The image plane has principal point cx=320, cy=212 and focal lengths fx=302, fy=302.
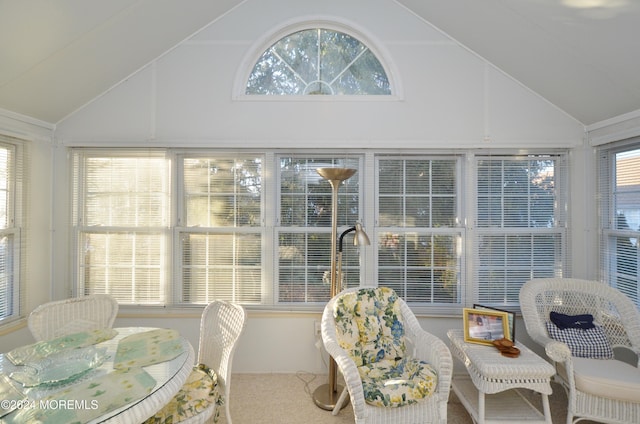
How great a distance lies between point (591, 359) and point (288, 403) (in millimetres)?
2219

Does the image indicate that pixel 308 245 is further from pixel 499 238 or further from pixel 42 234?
pixel 42 234

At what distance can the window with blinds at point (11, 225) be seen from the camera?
2438 millimetres

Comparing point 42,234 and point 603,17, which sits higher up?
point 603,17

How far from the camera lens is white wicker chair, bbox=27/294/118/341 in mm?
1939

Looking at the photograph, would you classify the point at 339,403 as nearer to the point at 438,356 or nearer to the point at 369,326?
the point at 369,326

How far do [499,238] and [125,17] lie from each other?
3518 mm

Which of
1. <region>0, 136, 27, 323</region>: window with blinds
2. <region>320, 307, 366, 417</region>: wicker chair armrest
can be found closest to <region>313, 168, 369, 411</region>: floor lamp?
<region>320, 307, 366, 417</region>: wicker chair armrest

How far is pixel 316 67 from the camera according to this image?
9.32 ft

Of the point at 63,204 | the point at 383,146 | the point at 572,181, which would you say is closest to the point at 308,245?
the point at 383,146

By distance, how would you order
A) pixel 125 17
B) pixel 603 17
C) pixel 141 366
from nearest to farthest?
1. pixel 141 366
2. pixel 603 17
3. pixel 125 17

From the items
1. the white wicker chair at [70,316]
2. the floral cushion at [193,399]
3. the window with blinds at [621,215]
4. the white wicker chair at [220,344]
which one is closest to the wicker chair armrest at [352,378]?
the white wicker chair at [220,344]

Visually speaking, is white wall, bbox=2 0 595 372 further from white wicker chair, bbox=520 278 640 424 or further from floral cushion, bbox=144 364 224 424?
floral cushion, bbox=144 364 224 424

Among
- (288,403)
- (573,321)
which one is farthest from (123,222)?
(573,321)

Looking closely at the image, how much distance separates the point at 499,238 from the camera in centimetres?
281
